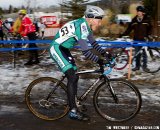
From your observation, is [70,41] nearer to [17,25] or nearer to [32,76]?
[32,76]

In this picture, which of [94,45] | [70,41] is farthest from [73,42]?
[94,45]

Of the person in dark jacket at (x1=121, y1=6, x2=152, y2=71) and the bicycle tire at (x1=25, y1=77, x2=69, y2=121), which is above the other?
the person in dark jacket at (x1=121, y1=6, x2=152, y2=71)

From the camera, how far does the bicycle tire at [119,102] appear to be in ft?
21.7

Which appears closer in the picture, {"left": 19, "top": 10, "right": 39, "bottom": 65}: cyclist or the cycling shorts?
the cycling shorts

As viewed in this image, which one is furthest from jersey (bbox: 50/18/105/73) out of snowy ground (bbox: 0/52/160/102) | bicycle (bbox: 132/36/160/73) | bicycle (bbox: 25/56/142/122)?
bicycle (bbox: 132/36/160/73)

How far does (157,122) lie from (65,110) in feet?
5.36

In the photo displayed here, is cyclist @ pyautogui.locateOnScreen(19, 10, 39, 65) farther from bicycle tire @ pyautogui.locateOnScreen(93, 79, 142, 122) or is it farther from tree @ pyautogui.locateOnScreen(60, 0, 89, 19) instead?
tree @ pyautogui.locateOnScreen(60, 0, 89, 19)

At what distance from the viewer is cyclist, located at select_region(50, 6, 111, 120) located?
251 inches

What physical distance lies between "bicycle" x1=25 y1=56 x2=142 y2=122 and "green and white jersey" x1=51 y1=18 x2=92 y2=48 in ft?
1.90

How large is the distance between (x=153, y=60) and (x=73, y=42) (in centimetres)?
647

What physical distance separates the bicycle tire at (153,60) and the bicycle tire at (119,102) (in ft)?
16.4

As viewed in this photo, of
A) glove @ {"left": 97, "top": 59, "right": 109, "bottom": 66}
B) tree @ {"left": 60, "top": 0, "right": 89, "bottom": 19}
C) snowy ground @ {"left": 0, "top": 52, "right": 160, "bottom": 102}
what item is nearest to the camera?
glove @ {"left": 97, "top": 59, "right": 109, "bottom": 66}

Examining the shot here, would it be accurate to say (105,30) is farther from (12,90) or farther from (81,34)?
(81,34)

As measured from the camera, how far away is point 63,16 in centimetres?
4091
